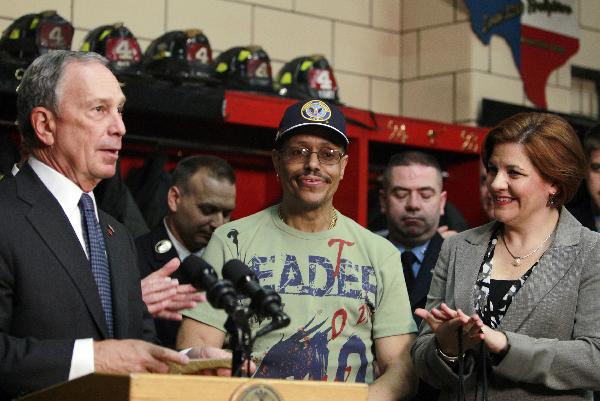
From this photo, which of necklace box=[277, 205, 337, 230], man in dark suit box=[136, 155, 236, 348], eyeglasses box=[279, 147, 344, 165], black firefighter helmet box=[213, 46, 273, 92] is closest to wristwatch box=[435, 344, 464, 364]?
necklace box=[277, 205, 337, 230]

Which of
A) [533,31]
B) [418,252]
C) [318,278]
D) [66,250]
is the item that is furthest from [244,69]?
[66,250]

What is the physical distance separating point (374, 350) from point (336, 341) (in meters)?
0.21

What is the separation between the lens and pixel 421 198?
5402mm

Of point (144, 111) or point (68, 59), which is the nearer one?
point (68, 59)

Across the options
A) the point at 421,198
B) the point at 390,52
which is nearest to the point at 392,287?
the point at 421,198

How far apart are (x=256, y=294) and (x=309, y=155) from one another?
4.10ft

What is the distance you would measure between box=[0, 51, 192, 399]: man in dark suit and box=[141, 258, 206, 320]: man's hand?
0.04m

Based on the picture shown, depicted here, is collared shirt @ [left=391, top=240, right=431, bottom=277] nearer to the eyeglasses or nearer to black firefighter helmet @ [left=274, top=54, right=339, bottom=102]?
black firefighter helmet @ [left=274, top=54, right=339, bottom=102]

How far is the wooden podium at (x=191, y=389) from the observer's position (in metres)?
2.36

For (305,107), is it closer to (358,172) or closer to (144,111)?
(144,111)

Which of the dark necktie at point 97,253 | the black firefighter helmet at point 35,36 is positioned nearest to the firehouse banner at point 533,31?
the black firefighter helmet at point 35,36

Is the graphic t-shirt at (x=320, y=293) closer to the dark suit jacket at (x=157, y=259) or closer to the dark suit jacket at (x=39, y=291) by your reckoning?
the dark suit jacket at (x=39, y=291)

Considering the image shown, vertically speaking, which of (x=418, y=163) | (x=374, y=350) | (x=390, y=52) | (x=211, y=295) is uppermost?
(x=390, y=52)

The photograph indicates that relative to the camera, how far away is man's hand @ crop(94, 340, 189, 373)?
2.64 metres
